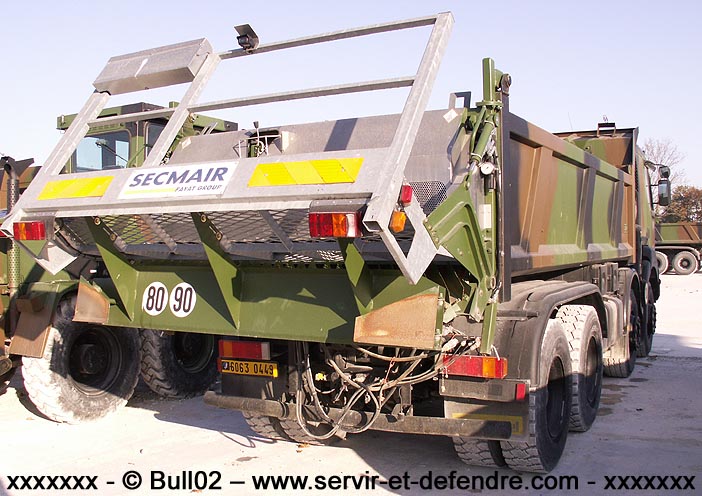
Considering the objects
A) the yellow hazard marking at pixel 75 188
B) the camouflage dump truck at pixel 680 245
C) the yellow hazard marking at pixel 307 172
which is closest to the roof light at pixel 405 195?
the yellow hazard marking at pixel 307 172

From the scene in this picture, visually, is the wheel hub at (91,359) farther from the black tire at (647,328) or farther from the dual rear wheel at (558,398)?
the black tire at (647,328)

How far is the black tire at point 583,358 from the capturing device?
544 cm

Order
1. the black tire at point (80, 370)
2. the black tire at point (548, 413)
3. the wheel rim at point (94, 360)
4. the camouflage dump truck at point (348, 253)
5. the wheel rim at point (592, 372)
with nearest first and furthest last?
1. the camouflage dump truck at point (348, 253)
2. the black tire at point (548, 413)
3. the wheel rim at point (592, 372)
4. the black tire at point (80, 370)
5. the wheel rim at point (94, 360)

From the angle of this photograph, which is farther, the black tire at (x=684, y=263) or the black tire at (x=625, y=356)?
the black tire at (x=684, y=263)

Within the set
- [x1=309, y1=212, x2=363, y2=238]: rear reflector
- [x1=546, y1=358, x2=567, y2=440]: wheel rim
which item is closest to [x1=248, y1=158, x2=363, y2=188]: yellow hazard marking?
[x1=309, y1=212, x2=363, y2=238]: rear reflector

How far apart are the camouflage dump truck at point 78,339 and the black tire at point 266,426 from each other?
176 cm

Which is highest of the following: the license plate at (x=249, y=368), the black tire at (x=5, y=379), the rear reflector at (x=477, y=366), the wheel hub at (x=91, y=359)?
the rear reflector at (x=477, y=366)

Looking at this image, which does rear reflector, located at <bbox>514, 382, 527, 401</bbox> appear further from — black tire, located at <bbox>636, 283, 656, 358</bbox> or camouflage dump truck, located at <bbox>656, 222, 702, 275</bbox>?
camouflage dump truck, located at <bbox>656, 222, 702, 275</bbox>

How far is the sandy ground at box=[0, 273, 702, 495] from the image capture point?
4730 millimetres

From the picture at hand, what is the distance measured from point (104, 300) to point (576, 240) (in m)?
3.92

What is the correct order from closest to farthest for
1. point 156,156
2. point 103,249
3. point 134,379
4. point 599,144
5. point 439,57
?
point 439,57 → point 156,156 → point 103,249 → point 134,379 → point 599,144

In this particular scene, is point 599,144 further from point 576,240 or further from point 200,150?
point 200,150

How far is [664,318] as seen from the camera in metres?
13.8

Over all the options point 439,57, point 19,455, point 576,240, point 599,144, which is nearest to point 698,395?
point 576,240
